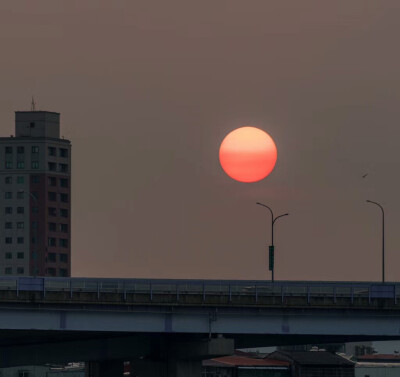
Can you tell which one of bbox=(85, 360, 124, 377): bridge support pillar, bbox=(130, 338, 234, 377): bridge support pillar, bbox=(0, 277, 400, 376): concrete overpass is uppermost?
bbox=(0, 277, 400, 376): concrete overpass

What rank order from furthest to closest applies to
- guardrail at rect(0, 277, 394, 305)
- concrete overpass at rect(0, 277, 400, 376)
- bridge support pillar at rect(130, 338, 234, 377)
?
1. bridge support pillar at rect(130, 338, 234, 377)
2. guardrail at rect(0, 277, 394, 305)
3. concrete overpass at rect(0, 277, 400, 376)

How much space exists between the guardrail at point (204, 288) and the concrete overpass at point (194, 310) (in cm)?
8

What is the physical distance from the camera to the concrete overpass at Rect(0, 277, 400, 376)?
354 ft

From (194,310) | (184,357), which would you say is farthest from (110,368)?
(194,310)

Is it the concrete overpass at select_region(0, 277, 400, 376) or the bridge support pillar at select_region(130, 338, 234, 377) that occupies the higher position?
the concrete overpass at select_region(0, 277, 400, 376)

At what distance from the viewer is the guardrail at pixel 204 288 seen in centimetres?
10862

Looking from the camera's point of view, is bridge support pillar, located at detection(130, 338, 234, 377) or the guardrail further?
bridge support pillar, located at detection(130, 338, 234, 377)

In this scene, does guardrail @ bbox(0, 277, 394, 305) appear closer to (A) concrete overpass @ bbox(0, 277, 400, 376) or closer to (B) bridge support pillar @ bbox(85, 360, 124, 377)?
(A) concrete overpass @ bbox(0, 277, 400, 376)

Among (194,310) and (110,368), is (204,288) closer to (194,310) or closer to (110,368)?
(194,310)

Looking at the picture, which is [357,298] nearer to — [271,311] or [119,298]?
[271,311]

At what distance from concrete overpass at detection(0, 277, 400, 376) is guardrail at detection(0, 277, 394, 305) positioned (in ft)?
0.26

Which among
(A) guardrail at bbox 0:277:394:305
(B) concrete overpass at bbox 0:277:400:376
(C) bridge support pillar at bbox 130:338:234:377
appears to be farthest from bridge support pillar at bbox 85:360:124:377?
(A) guardrail at bbox 0:277:394:305

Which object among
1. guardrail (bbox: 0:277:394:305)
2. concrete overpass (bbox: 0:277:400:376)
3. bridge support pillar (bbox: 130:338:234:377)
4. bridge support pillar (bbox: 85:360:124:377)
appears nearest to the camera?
concrete overpass (bbox: 0:277:400:376)

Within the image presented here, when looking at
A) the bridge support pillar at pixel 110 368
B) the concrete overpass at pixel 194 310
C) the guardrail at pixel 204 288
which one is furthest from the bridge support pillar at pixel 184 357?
the bridge support pillar at pixel 110 368
